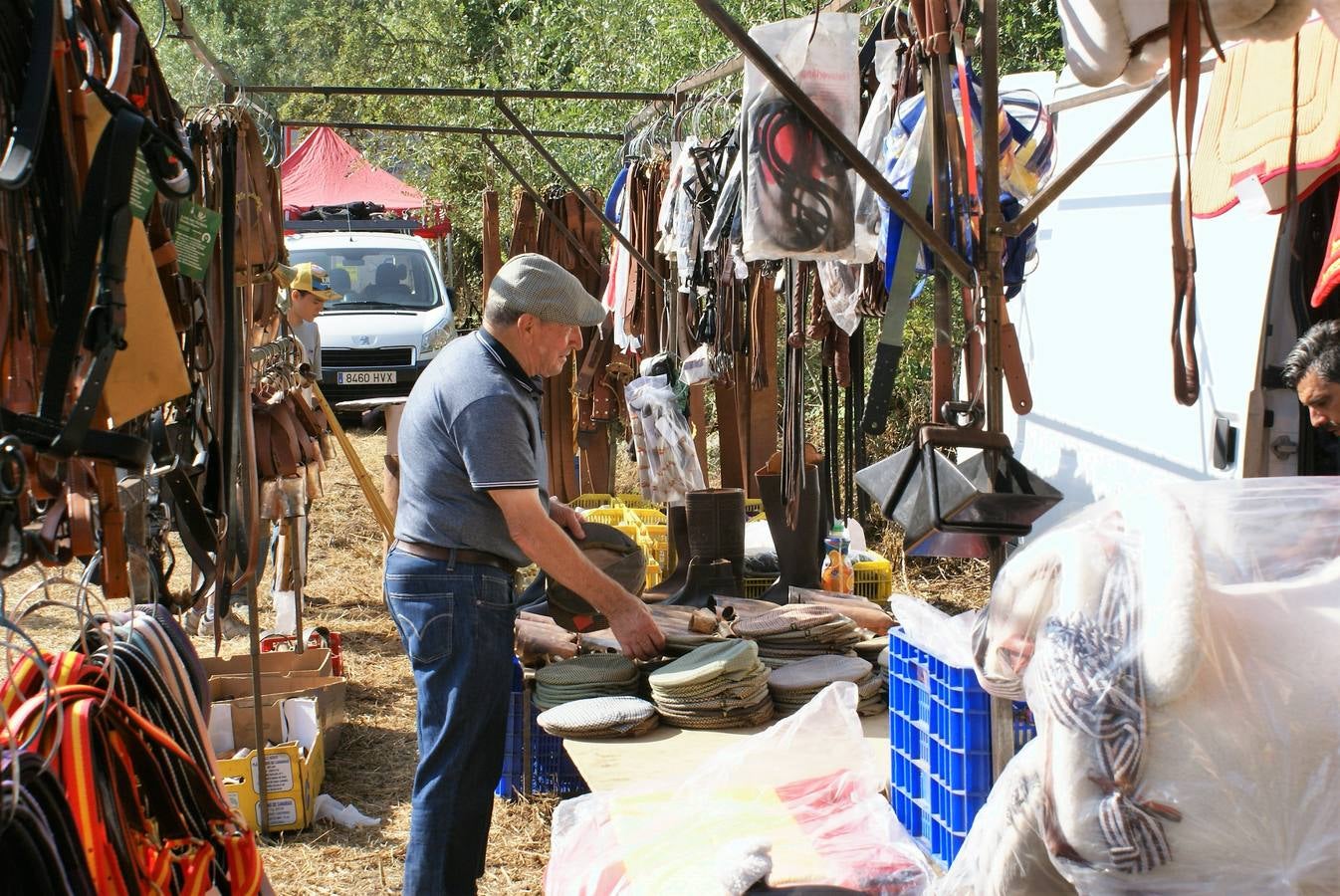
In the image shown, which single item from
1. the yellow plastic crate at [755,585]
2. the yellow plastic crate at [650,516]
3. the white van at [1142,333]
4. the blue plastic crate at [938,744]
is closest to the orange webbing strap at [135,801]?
the blue plastic crate at [938,744]

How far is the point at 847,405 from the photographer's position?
16.1ft

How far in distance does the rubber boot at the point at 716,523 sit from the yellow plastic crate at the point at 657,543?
0.83 metres

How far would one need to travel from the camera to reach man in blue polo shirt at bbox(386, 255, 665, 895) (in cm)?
335

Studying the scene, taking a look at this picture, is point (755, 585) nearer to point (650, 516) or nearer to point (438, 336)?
point (650, 516)

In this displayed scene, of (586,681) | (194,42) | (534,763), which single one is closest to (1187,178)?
(586,681)

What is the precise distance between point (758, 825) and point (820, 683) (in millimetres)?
1157

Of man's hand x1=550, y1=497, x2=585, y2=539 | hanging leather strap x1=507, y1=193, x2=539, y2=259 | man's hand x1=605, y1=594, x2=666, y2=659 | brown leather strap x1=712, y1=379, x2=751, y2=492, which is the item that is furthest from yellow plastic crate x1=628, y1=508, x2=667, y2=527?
man's hand x1=605, y1=594, x2=666, y2=659

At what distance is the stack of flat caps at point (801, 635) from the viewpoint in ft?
15.0

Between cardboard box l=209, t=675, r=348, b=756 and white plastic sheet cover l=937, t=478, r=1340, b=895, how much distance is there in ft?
12.2

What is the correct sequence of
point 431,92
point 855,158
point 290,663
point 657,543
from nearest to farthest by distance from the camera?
1. point 855,158
2. point 290,663
3. point 431,92
4. point 657,543

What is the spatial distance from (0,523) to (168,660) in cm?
78

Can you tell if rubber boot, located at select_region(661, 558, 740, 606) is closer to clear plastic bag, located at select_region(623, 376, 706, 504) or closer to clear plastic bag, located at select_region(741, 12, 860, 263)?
clear plastic bag, located at select_region(623, 376, 706, 504)

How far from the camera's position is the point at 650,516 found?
732cm

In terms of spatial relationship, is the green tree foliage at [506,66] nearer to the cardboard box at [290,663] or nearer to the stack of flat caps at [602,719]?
the cardboard box at [290,663]
